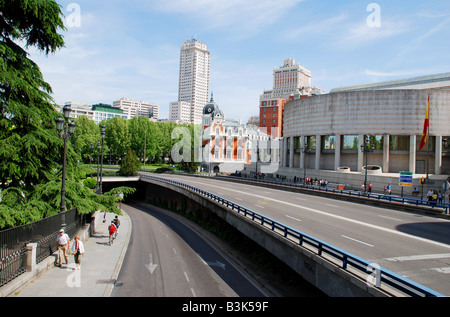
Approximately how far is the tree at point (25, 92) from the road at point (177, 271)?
25.3ft

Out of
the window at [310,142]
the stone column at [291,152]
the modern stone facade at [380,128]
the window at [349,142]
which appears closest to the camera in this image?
the modern stone facade at [380,128]

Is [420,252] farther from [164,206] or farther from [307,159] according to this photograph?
[307,159]

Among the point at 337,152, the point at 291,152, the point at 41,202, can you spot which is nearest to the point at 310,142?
the point at 291,152

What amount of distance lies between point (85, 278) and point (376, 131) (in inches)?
2041

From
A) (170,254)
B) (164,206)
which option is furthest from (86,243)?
(164,206)

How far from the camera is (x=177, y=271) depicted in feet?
64.6

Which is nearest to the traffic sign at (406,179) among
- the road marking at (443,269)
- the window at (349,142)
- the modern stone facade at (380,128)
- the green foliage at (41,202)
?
the road marking at (443,269)

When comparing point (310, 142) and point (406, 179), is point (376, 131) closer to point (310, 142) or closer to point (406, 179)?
point (310, 142)

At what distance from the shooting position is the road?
16.2 meters

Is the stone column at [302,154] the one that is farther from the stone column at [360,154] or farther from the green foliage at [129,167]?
the green foliage at [129,167]

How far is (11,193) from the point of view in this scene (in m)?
17.0

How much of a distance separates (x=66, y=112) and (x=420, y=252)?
17.7m

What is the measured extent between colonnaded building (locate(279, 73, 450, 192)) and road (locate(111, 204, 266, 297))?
29.0 meters

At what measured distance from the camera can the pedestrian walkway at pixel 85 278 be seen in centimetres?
1333
